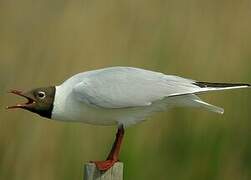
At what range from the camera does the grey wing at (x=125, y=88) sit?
2209 mm

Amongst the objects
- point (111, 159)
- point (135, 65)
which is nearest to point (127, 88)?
point (111, 159)

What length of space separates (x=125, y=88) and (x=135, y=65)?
37.4 inches

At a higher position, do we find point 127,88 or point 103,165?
point 127,88

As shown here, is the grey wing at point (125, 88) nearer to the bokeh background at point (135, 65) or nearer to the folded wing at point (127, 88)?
the folded wing at point (127, 88)

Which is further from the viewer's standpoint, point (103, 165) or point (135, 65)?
point (135, 65)

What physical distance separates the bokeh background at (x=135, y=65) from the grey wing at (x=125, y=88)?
2.45 ft

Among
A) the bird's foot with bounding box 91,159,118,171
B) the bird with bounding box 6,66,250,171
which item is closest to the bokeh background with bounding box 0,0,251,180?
the bird with bounding box 6,66,250,171

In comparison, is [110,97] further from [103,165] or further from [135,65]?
[135,65]

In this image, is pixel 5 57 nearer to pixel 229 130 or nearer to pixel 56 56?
pixel 56 56

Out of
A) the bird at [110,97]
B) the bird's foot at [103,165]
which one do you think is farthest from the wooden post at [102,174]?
the bird at [110,97]

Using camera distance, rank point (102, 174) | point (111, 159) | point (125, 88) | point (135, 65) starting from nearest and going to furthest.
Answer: point (102, 174) < point (111, 159) < point (125, 88) < point (135, 65)

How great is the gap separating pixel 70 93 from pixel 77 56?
103 cm

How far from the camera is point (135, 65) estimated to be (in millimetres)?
3193

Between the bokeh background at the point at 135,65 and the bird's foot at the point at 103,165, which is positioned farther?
the bokeh background at the point at 135,65
